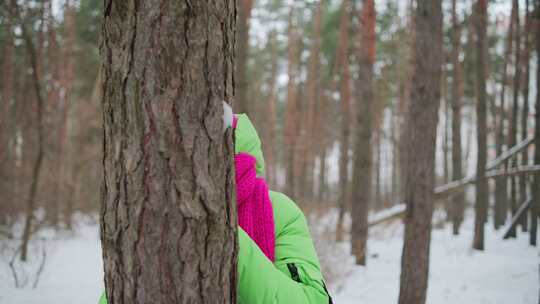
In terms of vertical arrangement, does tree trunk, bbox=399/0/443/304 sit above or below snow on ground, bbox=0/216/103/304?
above

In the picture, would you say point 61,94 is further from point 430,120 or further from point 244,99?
point 430,120

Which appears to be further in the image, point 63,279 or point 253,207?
point 63,279

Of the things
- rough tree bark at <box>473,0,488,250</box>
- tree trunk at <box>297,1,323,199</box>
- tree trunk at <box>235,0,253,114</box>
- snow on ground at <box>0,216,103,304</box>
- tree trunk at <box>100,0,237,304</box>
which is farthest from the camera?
tree trunk at <box>297,1,323,199</box>

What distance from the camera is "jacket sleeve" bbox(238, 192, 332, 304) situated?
3.83 feet

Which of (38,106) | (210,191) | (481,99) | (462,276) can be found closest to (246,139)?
(210,191)

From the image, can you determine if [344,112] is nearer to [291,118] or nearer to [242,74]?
[291,118]

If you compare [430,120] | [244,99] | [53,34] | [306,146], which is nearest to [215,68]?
[430,120]

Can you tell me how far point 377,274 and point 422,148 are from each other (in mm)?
3818

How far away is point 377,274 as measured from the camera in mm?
6855

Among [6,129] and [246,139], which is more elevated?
[246,139]

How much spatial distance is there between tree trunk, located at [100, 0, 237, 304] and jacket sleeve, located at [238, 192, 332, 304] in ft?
0.35

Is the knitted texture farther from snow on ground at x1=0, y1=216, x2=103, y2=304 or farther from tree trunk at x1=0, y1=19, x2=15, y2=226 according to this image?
tree trunk at x1=0, y1=19, x2=15, y2=226

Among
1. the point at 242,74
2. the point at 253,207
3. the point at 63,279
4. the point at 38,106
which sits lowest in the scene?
the point at 63,279

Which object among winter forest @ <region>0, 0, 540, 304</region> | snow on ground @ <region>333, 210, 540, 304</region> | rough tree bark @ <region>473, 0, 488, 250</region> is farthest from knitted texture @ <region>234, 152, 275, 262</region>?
rough tree bark @ <region>473, 0, 488, 250</region>
